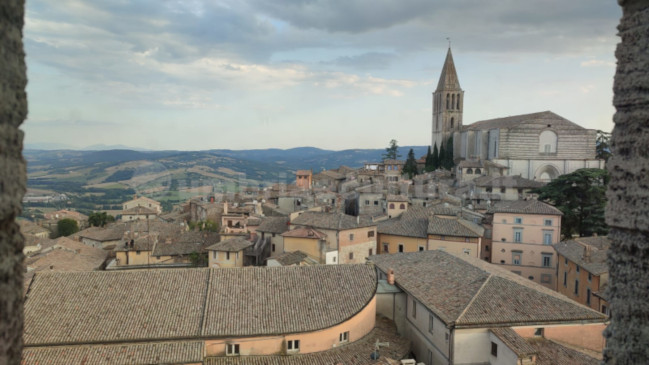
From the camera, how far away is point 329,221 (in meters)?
32.2

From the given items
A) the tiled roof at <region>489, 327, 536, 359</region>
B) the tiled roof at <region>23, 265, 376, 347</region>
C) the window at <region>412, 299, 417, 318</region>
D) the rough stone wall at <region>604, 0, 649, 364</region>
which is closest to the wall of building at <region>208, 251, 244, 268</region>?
the tiled roof at <region>23, 265, 376, 347</region>

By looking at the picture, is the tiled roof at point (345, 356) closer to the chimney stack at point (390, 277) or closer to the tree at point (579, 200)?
the chimney stack at point (390, 277)

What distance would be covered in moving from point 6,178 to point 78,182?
142253 millimetres

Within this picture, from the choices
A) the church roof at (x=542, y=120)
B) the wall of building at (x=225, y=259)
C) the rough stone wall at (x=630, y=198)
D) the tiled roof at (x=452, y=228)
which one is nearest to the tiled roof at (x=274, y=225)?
the wall of building at (x=225, y=259)

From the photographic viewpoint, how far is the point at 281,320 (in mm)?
17000

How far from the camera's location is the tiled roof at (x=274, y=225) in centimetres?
3356

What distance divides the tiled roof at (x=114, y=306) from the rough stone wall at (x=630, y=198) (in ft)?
47.8

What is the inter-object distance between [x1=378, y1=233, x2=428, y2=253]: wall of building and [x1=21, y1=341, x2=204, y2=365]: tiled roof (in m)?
20.9

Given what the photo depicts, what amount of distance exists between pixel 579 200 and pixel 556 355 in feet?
86.3

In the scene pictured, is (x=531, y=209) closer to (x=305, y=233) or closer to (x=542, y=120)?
(x=305, y=233)

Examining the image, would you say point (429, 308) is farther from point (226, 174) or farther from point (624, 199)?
point (226, 174)

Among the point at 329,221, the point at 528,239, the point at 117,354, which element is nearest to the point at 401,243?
the point at 329,221

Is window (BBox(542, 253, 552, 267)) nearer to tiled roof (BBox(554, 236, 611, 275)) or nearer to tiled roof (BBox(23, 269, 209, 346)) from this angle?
tiled roof (BBox(554, 236, 611, 275))

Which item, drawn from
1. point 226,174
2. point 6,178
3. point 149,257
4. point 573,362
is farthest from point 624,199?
point 226,174
